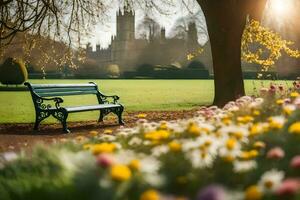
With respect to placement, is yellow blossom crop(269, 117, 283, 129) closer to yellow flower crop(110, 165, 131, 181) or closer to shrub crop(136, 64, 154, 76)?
yellow flower crop(110, 165, 131, 181)

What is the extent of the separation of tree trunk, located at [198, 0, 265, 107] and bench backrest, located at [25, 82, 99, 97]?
12.3 ft

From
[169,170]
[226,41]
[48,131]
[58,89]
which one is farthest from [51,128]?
[169,170]

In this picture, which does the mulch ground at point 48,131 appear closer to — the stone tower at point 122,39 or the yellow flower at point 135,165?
the yellow flower at point 135,165

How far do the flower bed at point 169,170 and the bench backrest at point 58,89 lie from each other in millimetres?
7419

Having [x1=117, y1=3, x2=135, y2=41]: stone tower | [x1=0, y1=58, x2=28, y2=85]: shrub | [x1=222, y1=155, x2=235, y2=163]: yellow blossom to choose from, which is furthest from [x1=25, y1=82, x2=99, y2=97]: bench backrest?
[x1=117, y1=3, x2=135, y2=41]: stone tower

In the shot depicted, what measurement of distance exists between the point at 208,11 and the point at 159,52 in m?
83.1

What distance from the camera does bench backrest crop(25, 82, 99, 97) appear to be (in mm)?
11562

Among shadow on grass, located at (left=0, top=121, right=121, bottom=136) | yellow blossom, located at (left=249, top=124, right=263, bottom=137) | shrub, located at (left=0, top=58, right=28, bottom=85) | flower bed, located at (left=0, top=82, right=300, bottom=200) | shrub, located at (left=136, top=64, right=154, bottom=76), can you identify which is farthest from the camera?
shrub, located at (left=136, top=64, right=154, bottom=76)

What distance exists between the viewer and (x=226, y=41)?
14445 millimetres

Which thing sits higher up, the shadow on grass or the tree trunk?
the tree trunk

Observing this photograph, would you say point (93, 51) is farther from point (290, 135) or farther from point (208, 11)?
point (290, 135)

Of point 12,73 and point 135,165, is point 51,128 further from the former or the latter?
point 12,73

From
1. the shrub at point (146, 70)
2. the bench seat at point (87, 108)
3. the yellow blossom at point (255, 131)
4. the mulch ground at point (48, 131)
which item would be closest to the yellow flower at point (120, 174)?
the yellow blossom at point (255, 131)

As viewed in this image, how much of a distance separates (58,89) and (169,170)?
31.2ft
